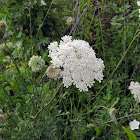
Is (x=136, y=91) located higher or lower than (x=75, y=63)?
lower

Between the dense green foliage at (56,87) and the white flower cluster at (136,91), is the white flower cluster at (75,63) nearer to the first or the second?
the dense green foliage at (56,87)

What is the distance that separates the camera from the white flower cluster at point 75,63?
1.36m

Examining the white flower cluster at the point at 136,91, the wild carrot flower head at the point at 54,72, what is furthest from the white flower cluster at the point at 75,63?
the white flower cluster at the point at 136,91

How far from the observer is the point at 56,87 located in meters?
2.51

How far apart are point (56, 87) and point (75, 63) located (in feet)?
3.94

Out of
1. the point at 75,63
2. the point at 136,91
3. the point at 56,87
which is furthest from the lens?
the point at 56,87

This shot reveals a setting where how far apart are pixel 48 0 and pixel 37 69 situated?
1796mm

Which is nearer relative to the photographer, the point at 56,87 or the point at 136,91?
the point at 136,91

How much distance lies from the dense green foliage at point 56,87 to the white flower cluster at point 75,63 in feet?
0.43

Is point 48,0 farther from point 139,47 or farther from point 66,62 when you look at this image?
point 66,62

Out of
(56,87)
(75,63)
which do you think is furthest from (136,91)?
(75,63)

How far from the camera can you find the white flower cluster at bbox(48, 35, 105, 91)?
1361mm

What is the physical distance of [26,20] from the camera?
2.97m

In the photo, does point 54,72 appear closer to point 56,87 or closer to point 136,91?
point 56,87
